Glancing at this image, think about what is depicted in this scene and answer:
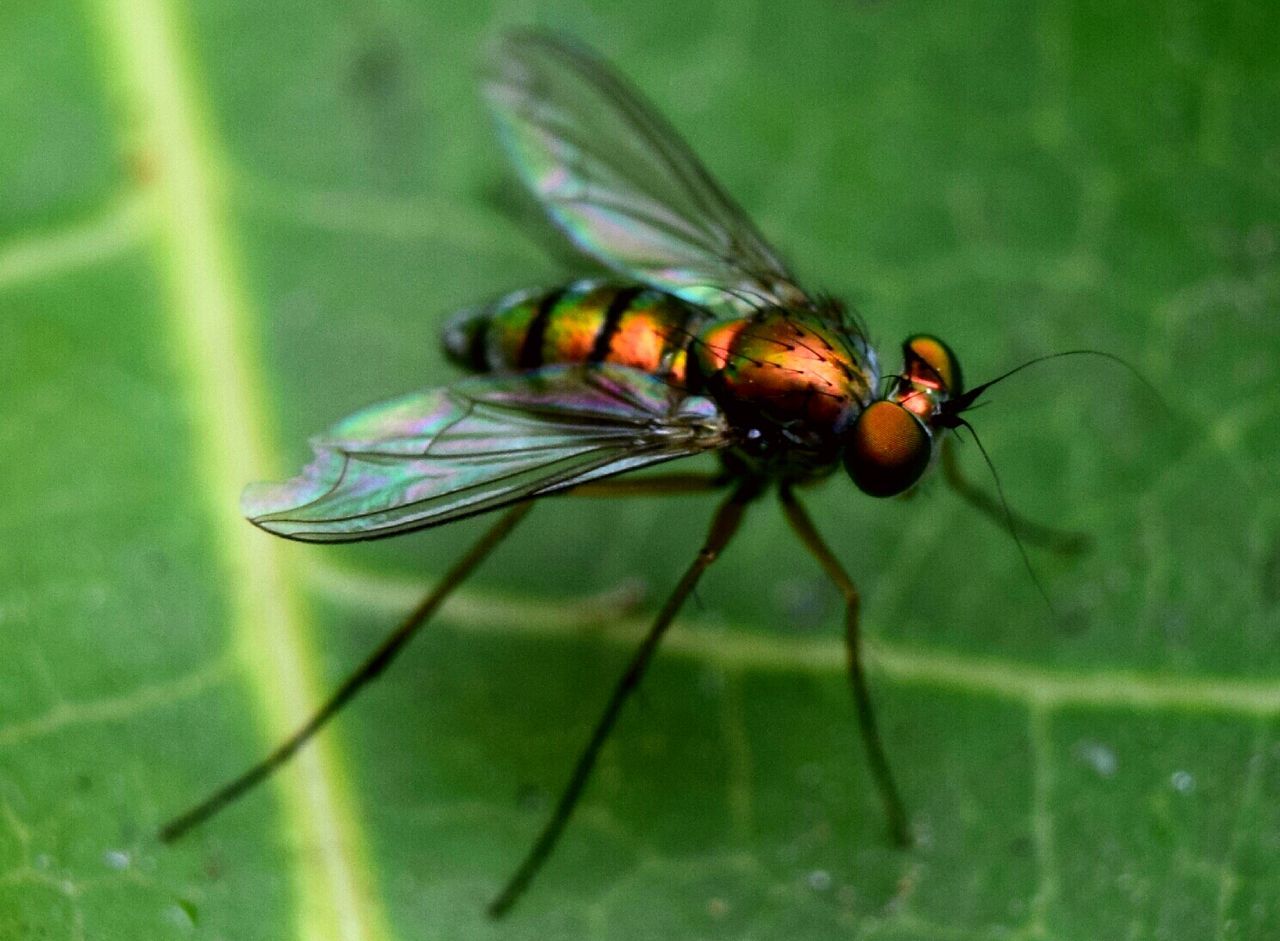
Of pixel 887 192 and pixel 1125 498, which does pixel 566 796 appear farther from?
pixel 887 192

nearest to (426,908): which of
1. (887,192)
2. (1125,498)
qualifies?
(1125,498)

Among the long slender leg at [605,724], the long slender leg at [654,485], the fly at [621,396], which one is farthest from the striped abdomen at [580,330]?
the long slender leg at [605,724]

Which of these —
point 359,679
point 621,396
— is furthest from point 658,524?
point 359,679

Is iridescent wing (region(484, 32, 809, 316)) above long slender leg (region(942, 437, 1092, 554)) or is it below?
above

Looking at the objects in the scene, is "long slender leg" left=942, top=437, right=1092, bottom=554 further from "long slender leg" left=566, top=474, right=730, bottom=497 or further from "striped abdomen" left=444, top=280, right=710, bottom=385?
"striped abdomen" left=444, top=280, right=710, bottom=385

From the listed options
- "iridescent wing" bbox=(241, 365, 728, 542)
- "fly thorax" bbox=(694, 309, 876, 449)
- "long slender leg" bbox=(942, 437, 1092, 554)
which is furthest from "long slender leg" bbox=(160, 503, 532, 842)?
"long slender leg" bbox=(942, 437, 1092, 554)

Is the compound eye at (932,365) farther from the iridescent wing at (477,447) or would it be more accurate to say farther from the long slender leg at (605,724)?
the long slender leg at (605,724)

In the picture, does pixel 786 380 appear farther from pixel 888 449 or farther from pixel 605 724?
pixel 605 724
